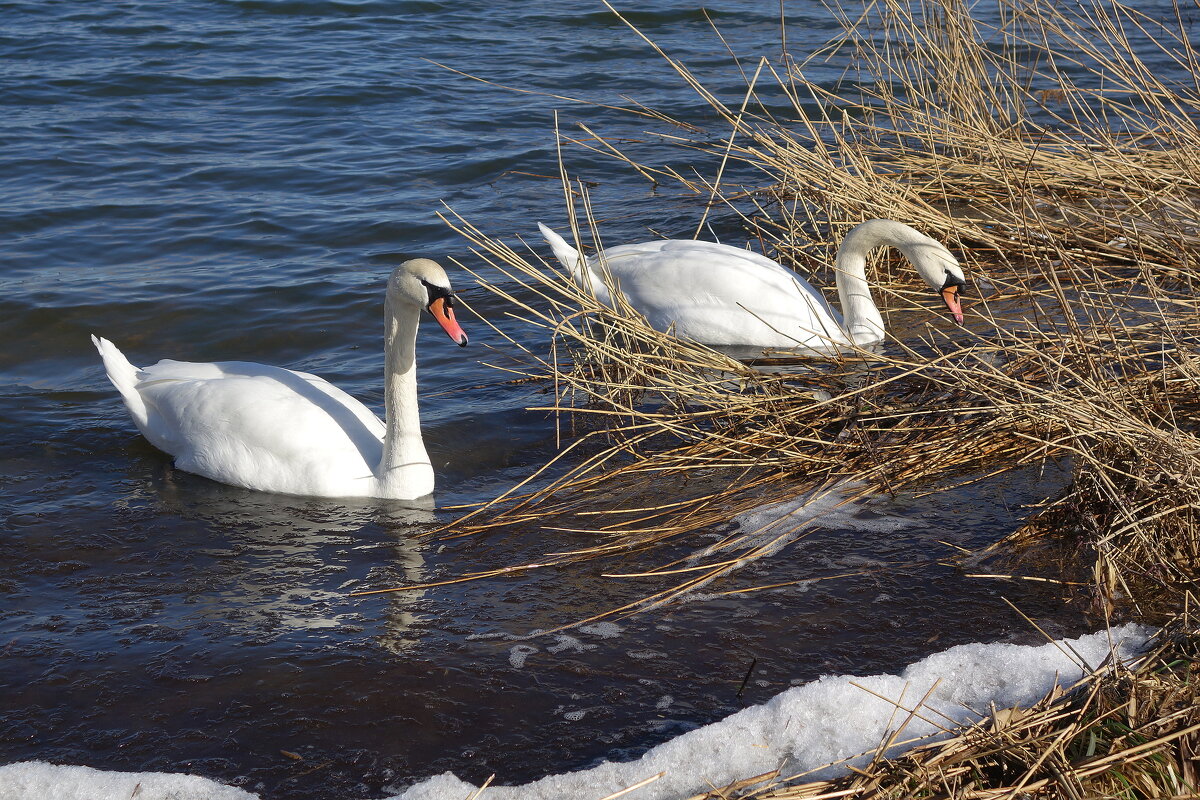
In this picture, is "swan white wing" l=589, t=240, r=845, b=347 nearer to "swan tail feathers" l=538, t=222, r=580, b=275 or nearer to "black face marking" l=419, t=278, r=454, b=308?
"swan tail feathers" l=538, t=222, r=580, b=275

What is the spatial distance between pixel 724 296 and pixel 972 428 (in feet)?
7.11

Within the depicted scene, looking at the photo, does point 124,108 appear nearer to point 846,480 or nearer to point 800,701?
point 846,480

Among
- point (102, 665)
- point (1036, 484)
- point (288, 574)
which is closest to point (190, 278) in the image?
point (288, 574)

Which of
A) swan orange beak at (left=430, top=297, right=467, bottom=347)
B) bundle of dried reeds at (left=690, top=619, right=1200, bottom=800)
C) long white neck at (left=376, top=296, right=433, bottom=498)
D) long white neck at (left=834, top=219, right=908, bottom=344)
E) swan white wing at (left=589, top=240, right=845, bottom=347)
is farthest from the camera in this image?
swan white wing at (left=589, top=240, right=845, bottom=347)

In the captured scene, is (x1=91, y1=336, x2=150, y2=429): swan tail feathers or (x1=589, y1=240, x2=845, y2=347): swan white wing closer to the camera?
(x1=91, y1=336, x2=150, y2=429): swan tail feathers

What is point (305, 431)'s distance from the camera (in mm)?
5293

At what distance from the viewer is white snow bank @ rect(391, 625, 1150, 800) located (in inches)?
131

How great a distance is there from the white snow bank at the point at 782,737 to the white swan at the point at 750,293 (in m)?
2.98

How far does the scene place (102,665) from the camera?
12.8 feet

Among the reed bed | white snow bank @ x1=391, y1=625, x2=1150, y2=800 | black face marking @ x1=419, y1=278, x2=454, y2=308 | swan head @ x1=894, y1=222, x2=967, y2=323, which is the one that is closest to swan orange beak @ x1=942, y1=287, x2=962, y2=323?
swan head @ x1=894, y1=222, x2=967, y2=323

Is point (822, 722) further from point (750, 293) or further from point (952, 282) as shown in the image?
point (750, 293)

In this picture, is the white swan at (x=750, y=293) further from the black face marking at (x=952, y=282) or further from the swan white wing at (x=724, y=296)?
the black face marking at (x=952, y=282)

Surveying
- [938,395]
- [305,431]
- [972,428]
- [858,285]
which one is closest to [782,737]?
[972,428]

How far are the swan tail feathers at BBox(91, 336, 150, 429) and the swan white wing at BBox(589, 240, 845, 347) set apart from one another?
107 inches
